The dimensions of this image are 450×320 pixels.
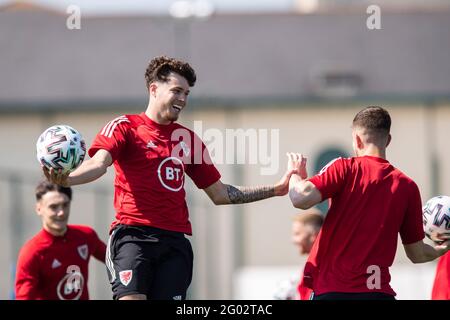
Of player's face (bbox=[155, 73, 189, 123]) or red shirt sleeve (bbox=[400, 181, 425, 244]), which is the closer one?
red shirt sleeve (bbox=[400, 181, 425, 244])

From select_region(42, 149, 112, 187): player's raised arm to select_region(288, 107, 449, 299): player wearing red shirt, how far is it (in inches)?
56.6

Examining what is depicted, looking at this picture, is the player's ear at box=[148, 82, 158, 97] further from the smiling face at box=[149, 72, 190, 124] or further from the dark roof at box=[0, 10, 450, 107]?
the dark roof at box=[0, 10, 450, 107]

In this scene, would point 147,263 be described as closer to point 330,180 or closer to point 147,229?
point 147,229

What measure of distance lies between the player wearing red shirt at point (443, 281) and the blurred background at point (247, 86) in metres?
20.1

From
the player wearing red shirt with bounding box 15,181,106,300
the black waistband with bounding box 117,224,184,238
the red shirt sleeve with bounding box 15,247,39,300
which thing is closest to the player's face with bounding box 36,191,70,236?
the player wearing red shirt with bounding box 15,181,106,300

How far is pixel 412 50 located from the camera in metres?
37.5

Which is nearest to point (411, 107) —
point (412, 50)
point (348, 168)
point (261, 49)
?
point (412, 50)

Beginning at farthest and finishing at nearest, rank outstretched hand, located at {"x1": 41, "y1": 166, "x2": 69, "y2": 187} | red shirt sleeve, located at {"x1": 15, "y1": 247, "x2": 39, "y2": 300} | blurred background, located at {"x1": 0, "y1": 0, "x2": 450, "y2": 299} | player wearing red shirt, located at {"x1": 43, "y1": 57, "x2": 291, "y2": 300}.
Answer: blurred background, located at {"x1": 0, "y1": 0, "x2": 450, "y2": 299}, red shirt sleeve, located at {"x1": 15, "y1": 247, "x2": 39, "y2": 300}, player wearing red shirt, located at {"x1": 43, "y1": 57, "x2": 291, "y2": 300}, outstretched hand, located at {"x1": 41, "y1": 166, "x2": 69, "y2": 187}

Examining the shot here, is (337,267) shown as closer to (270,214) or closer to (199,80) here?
(270,214)

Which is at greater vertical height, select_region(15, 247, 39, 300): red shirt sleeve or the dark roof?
the dark roof

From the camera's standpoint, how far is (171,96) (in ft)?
28.4

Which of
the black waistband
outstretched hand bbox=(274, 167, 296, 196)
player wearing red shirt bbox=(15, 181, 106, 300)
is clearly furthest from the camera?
player wearing red shirt bbox=(15, 181, 106, 300)

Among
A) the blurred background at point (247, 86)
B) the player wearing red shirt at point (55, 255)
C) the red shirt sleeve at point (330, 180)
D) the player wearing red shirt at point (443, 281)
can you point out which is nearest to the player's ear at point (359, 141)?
the red shirt sleeve at point (330, 180)

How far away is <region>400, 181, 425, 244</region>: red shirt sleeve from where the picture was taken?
27.2 ft
